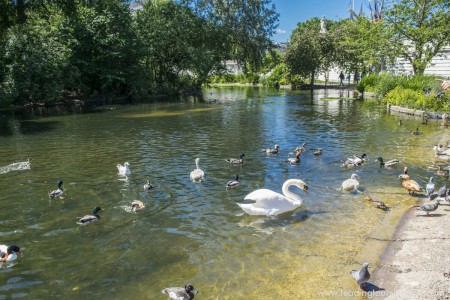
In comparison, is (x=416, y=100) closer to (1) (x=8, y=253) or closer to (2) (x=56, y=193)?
(2) (x=56, y=193)

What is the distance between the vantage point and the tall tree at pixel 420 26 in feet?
121

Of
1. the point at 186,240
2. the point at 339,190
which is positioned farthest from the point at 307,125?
the point at 186,240

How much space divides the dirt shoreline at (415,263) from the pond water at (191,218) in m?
0.39

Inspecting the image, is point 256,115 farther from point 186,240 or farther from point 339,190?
point 186,240

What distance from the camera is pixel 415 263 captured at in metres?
7.68

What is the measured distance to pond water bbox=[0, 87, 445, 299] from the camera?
768cm

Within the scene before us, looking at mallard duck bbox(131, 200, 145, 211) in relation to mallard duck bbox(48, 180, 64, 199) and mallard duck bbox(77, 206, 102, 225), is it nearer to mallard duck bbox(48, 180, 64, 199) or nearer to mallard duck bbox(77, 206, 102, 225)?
mallard duck bbox(77, 206, 102, 225)

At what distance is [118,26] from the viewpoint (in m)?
47.6

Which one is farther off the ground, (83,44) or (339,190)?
(83,44)

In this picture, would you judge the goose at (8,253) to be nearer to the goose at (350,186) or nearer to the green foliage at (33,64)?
the goose at (350,186)

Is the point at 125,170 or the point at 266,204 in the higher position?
the point at 125,170

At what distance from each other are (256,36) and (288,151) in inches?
1749

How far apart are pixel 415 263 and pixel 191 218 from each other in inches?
220

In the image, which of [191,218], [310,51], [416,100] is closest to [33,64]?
[191,218]
